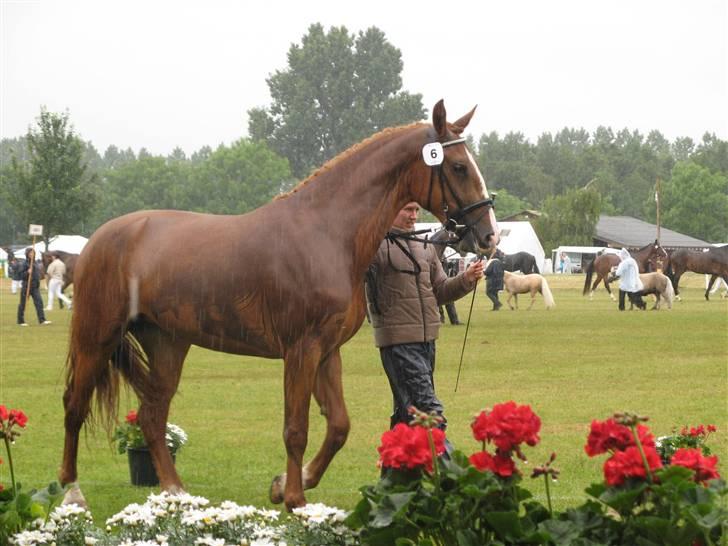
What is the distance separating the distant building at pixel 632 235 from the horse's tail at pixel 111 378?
9420 centimetres

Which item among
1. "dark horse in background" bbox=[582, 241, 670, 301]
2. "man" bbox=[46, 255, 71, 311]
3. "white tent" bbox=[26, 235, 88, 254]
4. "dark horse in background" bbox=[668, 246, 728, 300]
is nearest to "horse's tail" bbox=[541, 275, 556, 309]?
"dark horse in background" bbox=[582, 241, 670, 301]

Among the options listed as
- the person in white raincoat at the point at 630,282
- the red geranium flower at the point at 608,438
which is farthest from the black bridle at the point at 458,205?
the person in white raincoat at the point at 630,282

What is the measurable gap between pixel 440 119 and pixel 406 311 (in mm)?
1357

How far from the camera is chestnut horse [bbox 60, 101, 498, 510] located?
6.96 meters

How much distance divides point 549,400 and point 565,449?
3704mm

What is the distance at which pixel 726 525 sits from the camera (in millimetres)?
4059

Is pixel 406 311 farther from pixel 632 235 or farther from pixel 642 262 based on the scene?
pixel 632 235

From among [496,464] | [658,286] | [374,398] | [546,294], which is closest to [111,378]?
[496,464]

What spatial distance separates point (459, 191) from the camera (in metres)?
7.02

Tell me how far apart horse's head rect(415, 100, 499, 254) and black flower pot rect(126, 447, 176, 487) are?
3.04 meters

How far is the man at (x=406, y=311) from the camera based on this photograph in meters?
7.66

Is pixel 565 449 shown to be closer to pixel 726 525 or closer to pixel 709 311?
pixel 726 525

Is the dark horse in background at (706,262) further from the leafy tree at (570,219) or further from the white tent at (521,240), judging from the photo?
the leafy tree at (570,219)

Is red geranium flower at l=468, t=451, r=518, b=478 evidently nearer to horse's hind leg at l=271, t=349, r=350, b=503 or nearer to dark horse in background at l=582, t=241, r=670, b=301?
horse's hind leg at l=271, t=349, r=350, b=503
